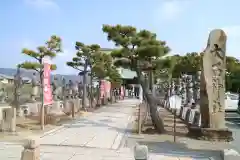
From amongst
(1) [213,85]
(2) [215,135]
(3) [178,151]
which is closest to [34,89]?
(1) [213,85]

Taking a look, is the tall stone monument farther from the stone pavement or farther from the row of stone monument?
the stone pavement

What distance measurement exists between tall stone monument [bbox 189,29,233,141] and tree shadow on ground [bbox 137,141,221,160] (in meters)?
2.27

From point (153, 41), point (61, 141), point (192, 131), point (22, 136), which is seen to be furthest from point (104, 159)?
point (153, 41)

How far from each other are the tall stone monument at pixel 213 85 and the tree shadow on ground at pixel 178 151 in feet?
7.43

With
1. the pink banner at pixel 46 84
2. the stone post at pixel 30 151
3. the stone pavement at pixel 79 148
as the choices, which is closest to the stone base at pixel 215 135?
the stone pavement at pixel 79 148

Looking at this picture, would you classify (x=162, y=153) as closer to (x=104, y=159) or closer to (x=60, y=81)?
(x=104, y=159)

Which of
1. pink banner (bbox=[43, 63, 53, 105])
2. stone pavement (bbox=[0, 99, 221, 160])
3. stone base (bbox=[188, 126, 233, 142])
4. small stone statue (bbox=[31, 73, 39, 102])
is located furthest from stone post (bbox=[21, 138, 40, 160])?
small stone statue (bbox=[31, 73, 39, 102])

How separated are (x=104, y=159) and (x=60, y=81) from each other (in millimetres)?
22289

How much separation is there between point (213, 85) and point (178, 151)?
4384 mm

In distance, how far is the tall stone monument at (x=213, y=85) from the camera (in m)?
15.1

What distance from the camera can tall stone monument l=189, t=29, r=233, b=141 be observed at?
15.1 metres

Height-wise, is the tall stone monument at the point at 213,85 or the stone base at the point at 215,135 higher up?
the tall stone monument at the point at 213,85

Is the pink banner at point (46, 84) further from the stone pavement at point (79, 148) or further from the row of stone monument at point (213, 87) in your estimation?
the row of stone monument at point (213, 87)

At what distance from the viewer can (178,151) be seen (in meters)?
11.8
